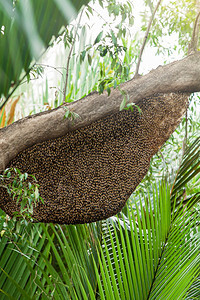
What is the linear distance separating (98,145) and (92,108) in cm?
13

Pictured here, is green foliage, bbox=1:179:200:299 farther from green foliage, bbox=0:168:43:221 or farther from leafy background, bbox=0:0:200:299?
green foliage, bbox=0:168:43:221

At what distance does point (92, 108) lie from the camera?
1076mm

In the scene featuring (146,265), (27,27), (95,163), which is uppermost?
(27,27)

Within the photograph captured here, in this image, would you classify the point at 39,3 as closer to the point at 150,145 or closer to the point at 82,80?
the point at 150,145

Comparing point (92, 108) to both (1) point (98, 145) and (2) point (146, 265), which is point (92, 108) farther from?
(2) point (146, 265)

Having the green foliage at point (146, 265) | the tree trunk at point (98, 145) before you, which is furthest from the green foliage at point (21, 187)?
the green foliage at point (146, 265)

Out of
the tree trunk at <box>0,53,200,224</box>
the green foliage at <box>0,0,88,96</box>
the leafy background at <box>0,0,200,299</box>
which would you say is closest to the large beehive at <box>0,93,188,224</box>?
the tree trunk at <box>0,53,200,224</box>

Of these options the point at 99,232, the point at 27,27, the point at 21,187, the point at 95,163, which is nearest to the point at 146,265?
the point at 95,163

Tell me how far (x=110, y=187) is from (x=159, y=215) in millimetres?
280

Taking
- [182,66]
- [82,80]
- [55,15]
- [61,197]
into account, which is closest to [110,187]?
[61,197]

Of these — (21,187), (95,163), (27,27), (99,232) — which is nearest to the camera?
(27,27)

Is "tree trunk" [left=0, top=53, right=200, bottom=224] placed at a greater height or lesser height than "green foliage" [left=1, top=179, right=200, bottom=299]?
greater

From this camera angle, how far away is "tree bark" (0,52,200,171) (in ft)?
3.23

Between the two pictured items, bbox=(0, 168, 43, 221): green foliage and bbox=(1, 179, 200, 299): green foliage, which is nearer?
bbox=(0, 168, 43, 221): green foliage
